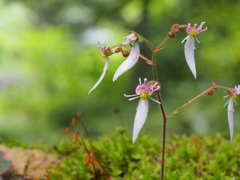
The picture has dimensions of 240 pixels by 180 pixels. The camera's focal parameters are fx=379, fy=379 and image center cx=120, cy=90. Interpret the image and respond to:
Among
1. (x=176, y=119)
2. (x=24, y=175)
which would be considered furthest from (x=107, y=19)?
(x=24, y=175)

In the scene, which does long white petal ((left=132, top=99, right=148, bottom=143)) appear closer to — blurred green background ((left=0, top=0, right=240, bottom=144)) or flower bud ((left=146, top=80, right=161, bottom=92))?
flower bud ((left=146, top=80, right=161, bottom=92))

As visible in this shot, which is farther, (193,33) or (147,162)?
(147,162)

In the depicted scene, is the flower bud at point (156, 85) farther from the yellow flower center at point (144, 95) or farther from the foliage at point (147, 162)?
the foliage at point (147, 162)

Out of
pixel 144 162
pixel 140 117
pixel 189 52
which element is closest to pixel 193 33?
pixel 189 52

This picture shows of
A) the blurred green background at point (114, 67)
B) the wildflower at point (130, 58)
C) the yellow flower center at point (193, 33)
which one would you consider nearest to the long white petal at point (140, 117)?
the wildflower at point (130, 58)

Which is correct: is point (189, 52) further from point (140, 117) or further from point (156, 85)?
point (140, 117)

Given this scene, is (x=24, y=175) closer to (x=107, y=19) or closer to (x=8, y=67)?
(x=107, y=19)
